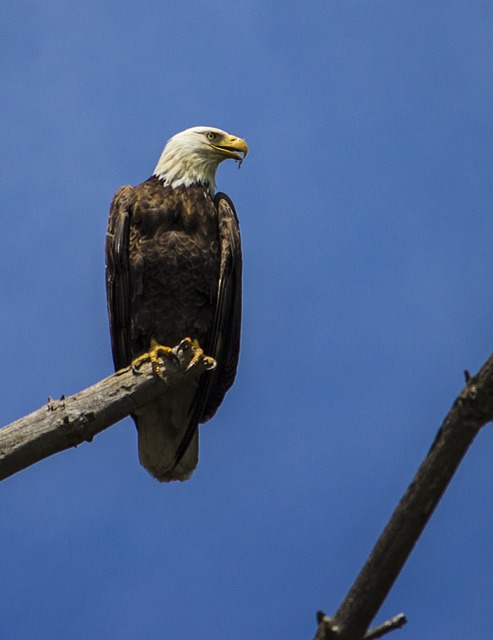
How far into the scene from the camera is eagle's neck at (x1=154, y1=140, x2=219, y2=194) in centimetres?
673

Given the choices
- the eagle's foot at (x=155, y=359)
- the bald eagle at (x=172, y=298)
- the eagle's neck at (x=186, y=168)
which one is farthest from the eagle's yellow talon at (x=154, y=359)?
the eagle's neck at (x=186, y=168)

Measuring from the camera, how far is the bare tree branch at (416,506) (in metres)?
2.78

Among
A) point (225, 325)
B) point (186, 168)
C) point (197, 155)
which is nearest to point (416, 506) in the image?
point (225, 325)

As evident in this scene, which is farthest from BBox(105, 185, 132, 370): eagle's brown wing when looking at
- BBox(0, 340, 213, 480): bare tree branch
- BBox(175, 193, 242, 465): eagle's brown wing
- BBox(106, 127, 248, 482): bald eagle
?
BBox(0, 340, 213, 480): bare tree branch

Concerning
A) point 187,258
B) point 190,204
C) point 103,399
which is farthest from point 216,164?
point 103,399

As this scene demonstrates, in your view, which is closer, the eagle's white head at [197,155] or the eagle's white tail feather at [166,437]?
the eagle's white tail feather at [166,437]

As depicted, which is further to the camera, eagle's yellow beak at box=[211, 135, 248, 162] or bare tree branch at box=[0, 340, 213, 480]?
eagle's yellow beak at box=[211, 135, 248, 162]

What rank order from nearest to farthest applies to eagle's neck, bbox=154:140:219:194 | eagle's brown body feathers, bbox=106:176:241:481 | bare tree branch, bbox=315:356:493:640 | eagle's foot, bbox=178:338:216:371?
bare tree branch, bbox=315:356:493:640 → eagle's foot, bbox=178:338:216:371 → eagle's brown body feathers, bbox=106:176:241:481 → eagle's neck, bbox=154:140:219:194

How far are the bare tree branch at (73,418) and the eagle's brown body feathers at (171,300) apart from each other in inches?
50.3

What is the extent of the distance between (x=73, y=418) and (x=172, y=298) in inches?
78.9

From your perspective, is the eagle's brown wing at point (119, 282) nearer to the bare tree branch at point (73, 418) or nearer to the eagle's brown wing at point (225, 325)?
the eagle's brown wing at point (225, 325)

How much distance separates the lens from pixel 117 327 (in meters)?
6.25

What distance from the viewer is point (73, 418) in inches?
168

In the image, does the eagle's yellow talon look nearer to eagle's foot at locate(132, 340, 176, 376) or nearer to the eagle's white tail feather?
eagle's foot at locate(132, 340, 176, 376)
